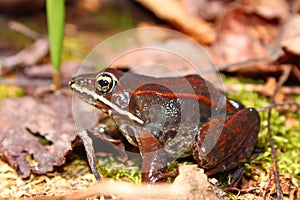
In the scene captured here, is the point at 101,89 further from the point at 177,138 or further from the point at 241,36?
the point at 241,36

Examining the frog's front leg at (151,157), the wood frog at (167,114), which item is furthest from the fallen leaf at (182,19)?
the frog's front leg at (151,157)

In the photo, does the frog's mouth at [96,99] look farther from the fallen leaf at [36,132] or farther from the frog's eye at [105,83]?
the fallen leaf at [36,132]

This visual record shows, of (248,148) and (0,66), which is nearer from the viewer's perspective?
(248,148)

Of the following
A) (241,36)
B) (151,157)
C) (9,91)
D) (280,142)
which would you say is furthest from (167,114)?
(241,36)

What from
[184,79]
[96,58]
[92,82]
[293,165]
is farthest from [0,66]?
[293,165]

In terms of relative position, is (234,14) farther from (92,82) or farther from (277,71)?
(92,82)

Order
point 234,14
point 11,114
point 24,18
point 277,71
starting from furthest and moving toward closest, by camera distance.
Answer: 1. point 24,18
2. point 234,14
3. point 277,71
4. point 11,114
